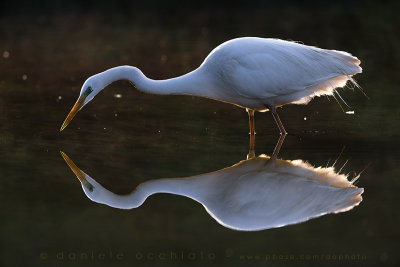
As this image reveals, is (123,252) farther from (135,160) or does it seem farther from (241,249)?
(135,160)

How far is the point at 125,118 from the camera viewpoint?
939 cm

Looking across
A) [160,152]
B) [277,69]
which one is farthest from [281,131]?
[160,152]

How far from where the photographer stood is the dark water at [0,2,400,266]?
17.5 ft

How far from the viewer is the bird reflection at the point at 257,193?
20.0 feet

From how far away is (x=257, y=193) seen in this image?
656 centimetres

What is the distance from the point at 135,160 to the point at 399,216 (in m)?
2.84

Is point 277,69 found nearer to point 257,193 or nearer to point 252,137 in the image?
point 252,137

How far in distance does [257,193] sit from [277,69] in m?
1.93

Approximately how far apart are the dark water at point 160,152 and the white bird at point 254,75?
1.87ft

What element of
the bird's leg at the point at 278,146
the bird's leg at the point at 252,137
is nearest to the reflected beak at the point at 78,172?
the bird's leg at the point at 252,137

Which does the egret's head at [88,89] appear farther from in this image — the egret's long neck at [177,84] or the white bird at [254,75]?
the egret's long neck at [177,84]

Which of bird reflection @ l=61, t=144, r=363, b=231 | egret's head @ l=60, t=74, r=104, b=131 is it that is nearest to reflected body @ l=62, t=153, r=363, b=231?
bird reflection @ l=61, t=144, r=363, b=231

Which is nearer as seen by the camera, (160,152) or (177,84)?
(160,152)

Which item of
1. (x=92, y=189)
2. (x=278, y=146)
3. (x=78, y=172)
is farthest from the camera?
(x=278, y=146)
